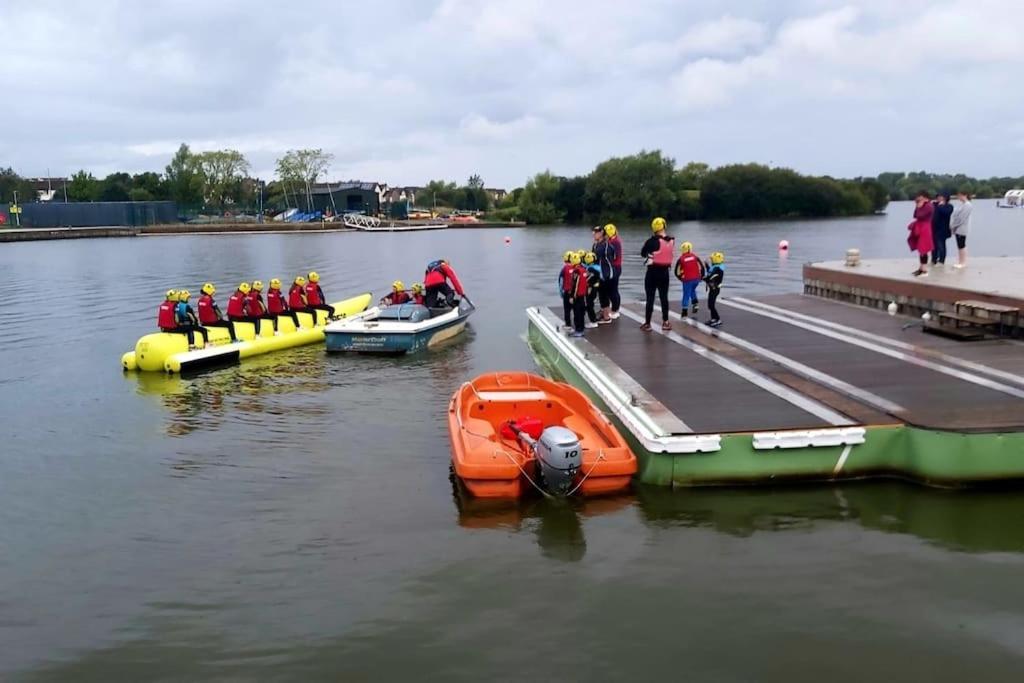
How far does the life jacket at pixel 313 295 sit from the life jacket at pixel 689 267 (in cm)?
945

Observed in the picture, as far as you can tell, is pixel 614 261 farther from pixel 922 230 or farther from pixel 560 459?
pixel 560 459

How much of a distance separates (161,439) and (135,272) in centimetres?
3421

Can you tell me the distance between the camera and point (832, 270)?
17828mm

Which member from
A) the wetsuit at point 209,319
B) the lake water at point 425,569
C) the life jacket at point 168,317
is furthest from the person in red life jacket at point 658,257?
the life jacket at point 168,317

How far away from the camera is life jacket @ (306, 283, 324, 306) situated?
19969mm

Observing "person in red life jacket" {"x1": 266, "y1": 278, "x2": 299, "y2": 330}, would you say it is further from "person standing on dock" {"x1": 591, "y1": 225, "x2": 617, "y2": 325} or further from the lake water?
"person standing on dock" {"x1": 591, "y1": 225, "x2": 617, "y2": 325}

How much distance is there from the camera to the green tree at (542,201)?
3804 inches

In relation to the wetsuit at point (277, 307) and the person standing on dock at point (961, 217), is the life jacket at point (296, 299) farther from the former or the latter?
the person standing on dock at point (961, 217)

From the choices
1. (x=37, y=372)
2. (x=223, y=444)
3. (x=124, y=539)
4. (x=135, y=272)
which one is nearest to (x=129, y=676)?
(x=124, y=539)

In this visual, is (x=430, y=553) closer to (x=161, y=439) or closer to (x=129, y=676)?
(x=129, y=676)

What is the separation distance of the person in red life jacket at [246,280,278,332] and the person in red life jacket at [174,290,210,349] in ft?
4.82

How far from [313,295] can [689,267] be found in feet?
32.1

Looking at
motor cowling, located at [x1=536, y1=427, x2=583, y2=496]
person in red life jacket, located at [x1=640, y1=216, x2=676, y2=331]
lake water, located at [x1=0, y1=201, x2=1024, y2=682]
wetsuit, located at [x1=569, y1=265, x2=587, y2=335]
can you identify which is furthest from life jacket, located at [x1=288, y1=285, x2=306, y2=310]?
motor cowling, located at [x1=536, y1=427, x2=583, y2=496]

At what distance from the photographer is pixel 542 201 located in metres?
97.5
